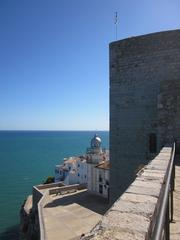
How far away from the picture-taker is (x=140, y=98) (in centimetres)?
894

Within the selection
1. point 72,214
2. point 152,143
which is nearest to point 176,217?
point 152,143

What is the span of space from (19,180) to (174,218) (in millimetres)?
52560

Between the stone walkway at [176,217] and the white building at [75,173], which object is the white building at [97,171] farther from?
the stone walkway at [176,217]

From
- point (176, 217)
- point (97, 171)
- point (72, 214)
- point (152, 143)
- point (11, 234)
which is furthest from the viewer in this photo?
point (97, 171)

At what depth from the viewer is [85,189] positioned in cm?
2873

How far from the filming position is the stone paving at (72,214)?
51.4ft

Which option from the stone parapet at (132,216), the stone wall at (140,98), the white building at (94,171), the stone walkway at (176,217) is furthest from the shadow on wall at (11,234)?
the stone parapet at (132,216)

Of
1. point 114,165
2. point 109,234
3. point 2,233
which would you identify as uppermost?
point 109,234

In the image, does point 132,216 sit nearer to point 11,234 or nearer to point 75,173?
point 11,234

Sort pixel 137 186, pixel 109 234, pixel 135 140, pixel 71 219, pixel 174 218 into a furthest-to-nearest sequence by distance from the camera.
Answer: pixel 71 219
pixel 135 140
pixel 174 218
pixel 137 186
pixel 109 234

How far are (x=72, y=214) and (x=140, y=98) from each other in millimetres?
13230

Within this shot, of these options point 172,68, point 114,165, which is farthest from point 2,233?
point 172,68

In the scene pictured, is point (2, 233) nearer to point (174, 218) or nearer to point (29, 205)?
point (29, 205)

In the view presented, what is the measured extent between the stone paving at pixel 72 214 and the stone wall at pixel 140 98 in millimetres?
5032
